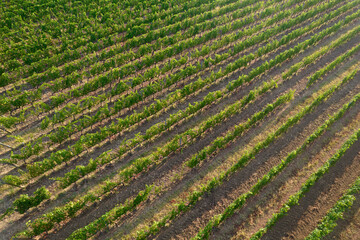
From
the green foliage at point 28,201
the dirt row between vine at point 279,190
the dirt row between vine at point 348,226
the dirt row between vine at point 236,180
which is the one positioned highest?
the green foliage at point 28,201

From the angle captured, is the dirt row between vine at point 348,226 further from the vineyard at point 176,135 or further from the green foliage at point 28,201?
the green foliage at point 28,201

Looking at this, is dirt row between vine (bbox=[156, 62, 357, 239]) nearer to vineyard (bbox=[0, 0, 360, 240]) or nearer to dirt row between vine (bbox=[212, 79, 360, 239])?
vineyard (bbox=[0, 0, 360, 240])

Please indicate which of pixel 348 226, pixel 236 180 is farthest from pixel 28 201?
pixel 348 226

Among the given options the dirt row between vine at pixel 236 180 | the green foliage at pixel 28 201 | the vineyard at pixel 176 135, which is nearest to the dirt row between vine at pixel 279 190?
the vineyard at pixel 176 135

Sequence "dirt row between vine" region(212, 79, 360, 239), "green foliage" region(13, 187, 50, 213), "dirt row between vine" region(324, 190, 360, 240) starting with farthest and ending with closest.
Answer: "dirt row between vine" region(212, 79, 360, 239) → "dirt row between vine" region(324, 190, 360, 240) → "green foliage" region(13, 187, 50, 213)

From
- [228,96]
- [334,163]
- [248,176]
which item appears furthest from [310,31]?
[248,176]

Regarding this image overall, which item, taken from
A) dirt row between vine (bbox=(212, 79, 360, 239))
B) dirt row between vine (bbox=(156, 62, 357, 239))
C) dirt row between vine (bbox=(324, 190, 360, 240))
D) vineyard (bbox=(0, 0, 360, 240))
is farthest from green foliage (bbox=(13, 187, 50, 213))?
dirt row between vine (bbox=(324, 190, 360, 240))

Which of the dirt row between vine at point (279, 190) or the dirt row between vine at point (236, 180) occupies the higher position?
the dirt row between vine at point (236, 180)

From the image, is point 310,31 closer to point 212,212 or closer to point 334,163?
point 334,163

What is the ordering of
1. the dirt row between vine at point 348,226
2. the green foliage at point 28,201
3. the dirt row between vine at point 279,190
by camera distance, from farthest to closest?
the dirt row between vine at point 279,190 → the dirt row between vine at point 348,226 → the green foliage at point 28,201

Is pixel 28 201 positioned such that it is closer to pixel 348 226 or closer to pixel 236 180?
pixel 236 180
